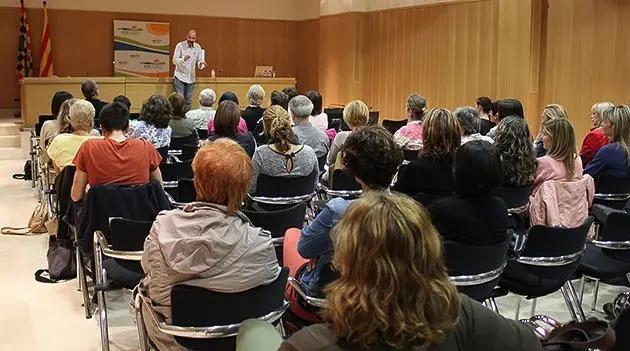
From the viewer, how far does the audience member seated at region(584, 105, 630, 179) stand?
18.1 feet

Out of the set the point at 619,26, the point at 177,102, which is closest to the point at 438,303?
the point at 177,102

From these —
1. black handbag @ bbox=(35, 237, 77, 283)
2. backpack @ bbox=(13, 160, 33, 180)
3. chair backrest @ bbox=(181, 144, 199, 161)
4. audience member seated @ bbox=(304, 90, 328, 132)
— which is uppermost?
audience member seated @ bbox=(304, 90, 328, 132)

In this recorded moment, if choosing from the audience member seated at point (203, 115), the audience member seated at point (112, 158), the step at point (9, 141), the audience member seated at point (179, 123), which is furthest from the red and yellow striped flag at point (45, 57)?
the audience member seated at point (112, 158)

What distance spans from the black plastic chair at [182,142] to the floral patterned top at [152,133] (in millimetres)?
706

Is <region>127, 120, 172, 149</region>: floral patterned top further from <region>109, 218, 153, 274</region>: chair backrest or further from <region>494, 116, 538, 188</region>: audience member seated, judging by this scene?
<region>494, 116, 538, 188</region>: audience member seated

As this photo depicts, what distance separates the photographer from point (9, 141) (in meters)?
13.0

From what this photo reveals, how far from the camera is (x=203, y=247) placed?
2.79 metres

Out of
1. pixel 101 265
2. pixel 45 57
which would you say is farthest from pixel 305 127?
pixel 45 57

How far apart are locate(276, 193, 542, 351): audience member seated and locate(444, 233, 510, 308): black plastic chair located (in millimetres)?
1665

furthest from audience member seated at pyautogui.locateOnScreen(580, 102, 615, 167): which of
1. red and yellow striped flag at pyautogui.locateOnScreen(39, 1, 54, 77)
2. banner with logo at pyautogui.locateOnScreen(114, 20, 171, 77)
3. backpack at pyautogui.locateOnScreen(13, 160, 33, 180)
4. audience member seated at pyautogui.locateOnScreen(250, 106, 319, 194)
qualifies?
red and yellow striped flag at pyautogui.locateOnScreen(39, 1, 54, 77)

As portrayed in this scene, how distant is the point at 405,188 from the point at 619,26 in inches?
266

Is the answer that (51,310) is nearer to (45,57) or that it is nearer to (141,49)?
(45,57)

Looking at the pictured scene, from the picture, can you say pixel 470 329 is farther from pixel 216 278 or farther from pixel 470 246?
pixel 470 246

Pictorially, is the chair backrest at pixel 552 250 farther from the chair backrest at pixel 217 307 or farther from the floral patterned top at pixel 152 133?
the floral patterned top at pixel 152 133
